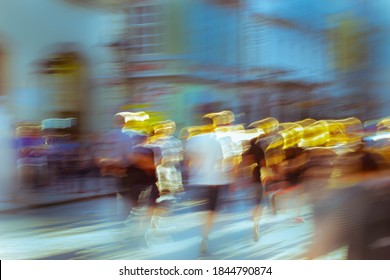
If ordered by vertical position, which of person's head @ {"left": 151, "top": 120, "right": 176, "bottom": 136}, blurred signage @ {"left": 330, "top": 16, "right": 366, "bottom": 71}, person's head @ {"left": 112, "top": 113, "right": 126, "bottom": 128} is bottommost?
person's head @ {"left": 151, "top": 120, "right": 176, "bottom": 136}

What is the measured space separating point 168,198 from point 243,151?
583 millimetres

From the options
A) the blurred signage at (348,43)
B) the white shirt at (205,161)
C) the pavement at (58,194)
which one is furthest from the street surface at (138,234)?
the blurred signage at (348,43)

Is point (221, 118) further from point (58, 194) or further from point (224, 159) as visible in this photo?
point (58, 194)

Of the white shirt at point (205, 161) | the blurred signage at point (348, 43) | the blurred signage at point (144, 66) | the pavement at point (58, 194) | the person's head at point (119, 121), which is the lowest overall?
the pavement at point (58, 194)

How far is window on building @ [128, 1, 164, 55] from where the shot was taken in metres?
4.20

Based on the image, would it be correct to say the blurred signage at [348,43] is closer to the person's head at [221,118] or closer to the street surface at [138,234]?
the person's head at [221,118]

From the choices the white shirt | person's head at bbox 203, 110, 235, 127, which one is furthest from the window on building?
the white shirt

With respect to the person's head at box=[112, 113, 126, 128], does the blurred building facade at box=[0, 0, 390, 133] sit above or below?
above

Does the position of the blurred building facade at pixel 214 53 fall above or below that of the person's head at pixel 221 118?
above

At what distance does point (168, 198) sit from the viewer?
13.9 feet

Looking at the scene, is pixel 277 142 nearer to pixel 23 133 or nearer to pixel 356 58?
pixel 356 58

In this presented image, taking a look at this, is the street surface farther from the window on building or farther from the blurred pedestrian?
the window on building

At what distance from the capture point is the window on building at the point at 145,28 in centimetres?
420
